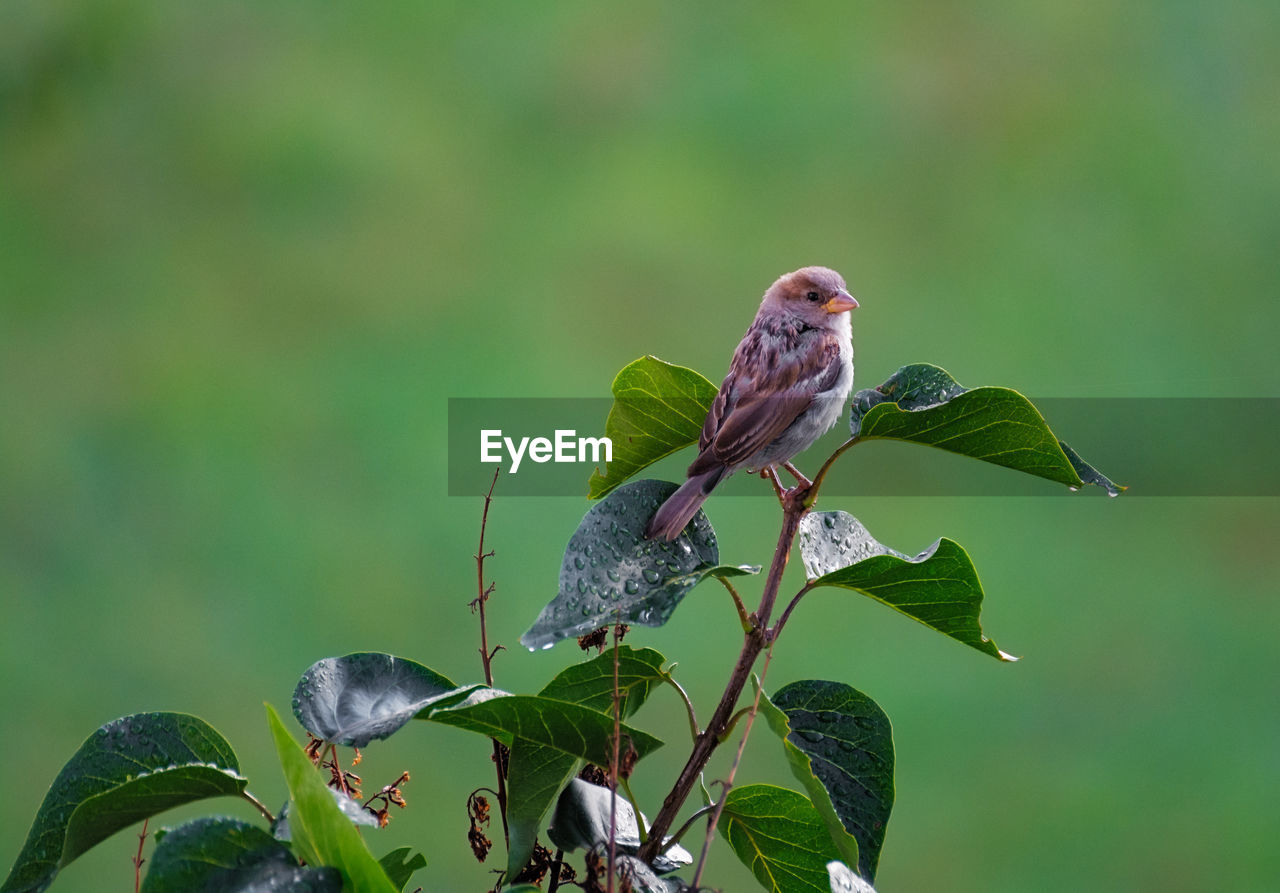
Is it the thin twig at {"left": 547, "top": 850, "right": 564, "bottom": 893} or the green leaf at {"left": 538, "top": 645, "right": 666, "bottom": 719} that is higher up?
the green leaf at {"left": 538, "top": 645, "right": 666, "bottom": 719}

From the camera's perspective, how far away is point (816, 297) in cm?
116

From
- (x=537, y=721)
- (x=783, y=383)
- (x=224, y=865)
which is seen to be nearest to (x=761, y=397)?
(x=783, y=383)

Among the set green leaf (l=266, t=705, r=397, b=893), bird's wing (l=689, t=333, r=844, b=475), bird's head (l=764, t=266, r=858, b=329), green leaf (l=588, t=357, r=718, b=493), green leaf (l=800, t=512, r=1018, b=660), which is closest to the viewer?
green leaf (l=266, t=705, r=397, b=893)

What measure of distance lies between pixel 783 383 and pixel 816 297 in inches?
7.7

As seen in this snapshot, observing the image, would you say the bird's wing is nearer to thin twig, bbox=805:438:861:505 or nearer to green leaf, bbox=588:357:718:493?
green leaf, bbox=588:357:718:493

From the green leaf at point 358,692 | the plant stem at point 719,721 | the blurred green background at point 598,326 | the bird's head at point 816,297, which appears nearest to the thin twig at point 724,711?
the plant stem at point 719,721

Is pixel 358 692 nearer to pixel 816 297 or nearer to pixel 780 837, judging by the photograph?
pixel 780 837

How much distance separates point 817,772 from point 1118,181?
8.52ft

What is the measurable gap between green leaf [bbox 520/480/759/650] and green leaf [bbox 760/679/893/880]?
82 mm

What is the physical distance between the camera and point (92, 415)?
2.65 m

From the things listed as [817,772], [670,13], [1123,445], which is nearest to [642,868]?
[817,772]

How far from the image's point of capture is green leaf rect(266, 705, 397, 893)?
0.45 metres

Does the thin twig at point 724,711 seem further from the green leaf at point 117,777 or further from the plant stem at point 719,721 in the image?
the green leaf at point 117,777

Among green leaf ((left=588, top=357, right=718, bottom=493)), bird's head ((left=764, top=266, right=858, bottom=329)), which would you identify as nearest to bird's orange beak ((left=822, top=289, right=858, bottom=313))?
bird's head ((left=764, top=266, right=858, bottom=329))
